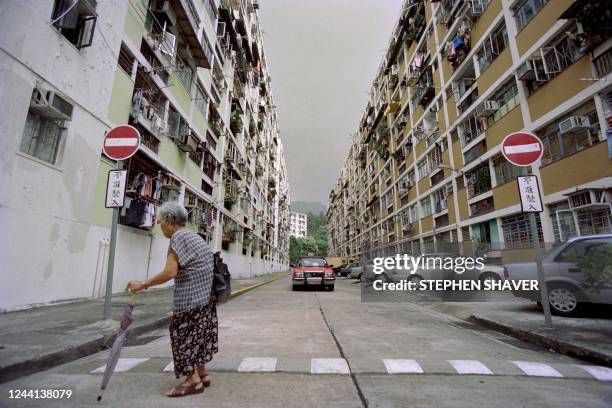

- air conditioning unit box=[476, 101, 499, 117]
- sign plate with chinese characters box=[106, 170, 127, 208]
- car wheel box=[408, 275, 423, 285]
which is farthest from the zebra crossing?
air conditioning unit box=[476, 101, 499, 117]

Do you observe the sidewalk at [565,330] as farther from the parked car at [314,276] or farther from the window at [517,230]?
the window at [517,230]

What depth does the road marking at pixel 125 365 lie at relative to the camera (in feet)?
11.2

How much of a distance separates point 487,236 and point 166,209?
1865cm

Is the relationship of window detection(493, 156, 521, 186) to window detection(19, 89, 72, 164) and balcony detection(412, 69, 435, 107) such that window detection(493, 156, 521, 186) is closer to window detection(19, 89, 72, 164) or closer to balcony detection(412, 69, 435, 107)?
balcony detection(412, 69, 435, 107)

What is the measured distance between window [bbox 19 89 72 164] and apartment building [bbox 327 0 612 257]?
1576cm

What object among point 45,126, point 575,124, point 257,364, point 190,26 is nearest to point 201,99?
point 190,26

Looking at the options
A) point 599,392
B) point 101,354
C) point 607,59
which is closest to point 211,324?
point 101,354

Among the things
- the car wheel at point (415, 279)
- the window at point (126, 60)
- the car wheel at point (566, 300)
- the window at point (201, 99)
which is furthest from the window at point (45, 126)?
the car wheel at point (415, 279)

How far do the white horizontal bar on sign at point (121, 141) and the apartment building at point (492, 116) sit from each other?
13.5m

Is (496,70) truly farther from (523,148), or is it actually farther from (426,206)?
(523,148)

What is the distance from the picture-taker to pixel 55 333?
4535mm

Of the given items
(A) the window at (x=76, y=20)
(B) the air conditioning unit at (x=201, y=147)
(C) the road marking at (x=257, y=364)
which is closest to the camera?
(C) the road marking at (x=257, y=364)

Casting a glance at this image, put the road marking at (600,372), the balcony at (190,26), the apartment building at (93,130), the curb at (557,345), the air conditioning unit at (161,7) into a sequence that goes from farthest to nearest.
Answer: the balcony at (190,26)
the air conditioning unit at (161,7)
the apartment building at (93,130)
the curb at (557,345)
the road marking at (600,372)

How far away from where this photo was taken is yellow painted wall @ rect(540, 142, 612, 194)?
10570 mm
